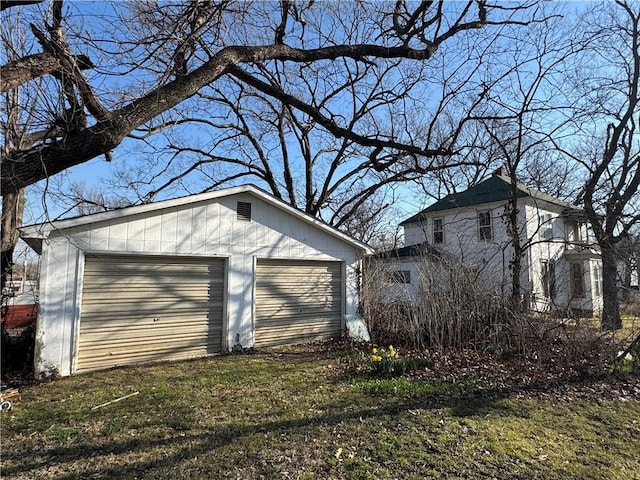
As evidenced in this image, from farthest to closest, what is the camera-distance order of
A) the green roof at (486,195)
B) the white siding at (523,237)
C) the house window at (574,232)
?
the house window at (574,232)
the green roof at (486,195)
the white siding at (523,237)

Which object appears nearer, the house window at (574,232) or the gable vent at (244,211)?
the gable vent at (244,211)

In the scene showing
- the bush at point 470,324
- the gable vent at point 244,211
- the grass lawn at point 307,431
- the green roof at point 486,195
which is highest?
the green roof at point 486,195

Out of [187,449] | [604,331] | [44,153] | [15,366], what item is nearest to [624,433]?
[604,331]

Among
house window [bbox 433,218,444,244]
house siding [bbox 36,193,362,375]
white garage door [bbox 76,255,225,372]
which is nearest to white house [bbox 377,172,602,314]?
house window [bbox 433,218,444,244]

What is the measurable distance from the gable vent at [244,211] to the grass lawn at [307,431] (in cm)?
330

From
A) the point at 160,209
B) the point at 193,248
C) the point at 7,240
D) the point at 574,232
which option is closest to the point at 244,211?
the point at 193,248

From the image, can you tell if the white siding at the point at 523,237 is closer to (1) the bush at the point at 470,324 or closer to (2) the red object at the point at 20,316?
(1) the bush at the point at 470,324

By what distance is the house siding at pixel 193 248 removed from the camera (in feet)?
18.9

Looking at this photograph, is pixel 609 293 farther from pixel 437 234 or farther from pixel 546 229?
pixel 437 234

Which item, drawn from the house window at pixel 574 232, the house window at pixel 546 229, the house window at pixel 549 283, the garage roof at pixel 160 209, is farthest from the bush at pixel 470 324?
the house window at pixel 574 232

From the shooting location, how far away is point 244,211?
7855mm

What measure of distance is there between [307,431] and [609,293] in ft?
39.3

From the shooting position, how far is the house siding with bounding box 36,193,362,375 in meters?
5.77

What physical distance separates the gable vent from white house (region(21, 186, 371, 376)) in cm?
2
